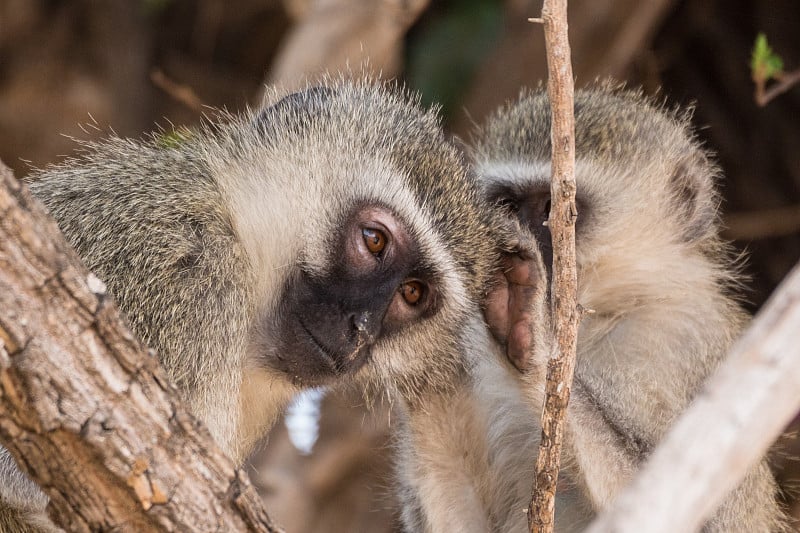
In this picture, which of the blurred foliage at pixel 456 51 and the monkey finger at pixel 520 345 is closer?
the monkey finger at pixel 520 345

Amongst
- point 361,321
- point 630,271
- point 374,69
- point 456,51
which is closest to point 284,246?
point 361,321

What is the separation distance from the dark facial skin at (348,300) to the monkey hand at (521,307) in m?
0.22

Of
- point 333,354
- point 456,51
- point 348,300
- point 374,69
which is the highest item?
point 456,51

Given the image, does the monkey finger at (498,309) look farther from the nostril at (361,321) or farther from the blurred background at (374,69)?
the blurred background at (374,69)

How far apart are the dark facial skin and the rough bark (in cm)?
64

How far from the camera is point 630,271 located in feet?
11.3

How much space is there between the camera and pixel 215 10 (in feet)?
21.3

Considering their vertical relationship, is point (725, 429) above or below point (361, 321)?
above

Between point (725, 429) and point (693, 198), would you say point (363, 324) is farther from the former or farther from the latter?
point (693, 198)

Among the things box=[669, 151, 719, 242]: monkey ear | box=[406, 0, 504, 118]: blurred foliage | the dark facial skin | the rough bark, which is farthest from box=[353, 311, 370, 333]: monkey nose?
box=[406, 0, 504, 118]: blurred foliage

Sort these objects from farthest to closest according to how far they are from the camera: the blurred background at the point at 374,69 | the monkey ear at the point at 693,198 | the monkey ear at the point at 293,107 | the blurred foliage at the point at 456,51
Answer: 1. the blurred foliage at the point at 456,51
2. the blurred background at the point at 374,69
3. the monkey ear at the point at 693,198
4. the monkey ear at the point at 293,107

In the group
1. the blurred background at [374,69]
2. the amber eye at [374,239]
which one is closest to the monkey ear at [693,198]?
the blurred background at [374,69]

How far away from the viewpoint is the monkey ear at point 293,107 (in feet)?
9.63

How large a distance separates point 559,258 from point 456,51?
3.39m
